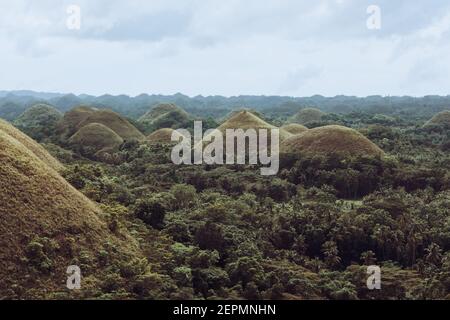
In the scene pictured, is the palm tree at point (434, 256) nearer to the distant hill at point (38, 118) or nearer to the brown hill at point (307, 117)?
the distant hill at point (38, 118)

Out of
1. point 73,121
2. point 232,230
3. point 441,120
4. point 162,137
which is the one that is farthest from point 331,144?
point 441,120

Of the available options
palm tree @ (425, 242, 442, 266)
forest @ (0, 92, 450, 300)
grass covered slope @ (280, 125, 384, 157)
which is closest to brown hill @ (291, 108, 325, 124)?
grass covered slope @ (280, 125, 384, 157)

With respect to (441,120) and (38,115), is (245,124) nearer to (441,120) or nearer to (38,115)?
(441,120)

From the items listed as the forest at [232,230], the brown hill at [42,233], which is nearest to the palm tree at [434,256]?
the forest at [232,230]

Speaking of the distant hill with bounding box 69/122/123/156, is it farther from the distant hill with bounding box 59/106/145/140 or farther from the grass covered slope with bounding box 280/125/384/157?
the grass covered slope with bounding box 280/125/384/157

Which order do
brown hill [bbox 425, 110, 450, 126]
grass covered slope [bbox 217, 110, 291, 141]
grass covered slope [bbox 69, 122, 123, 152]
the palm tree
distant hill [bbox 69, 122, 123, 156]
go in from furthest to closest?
brown hill [bbox 425, 110, 450, 126] < grass covered slope [bbox 69, 122, 123, 152] < distant hill [bbox 69, 122, 123, 156] < grass covered slope [bbox 217, 110, 291, 141] < the palm tree

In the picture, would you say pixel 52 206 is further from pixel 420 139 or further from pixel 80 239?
pixel 420 139
